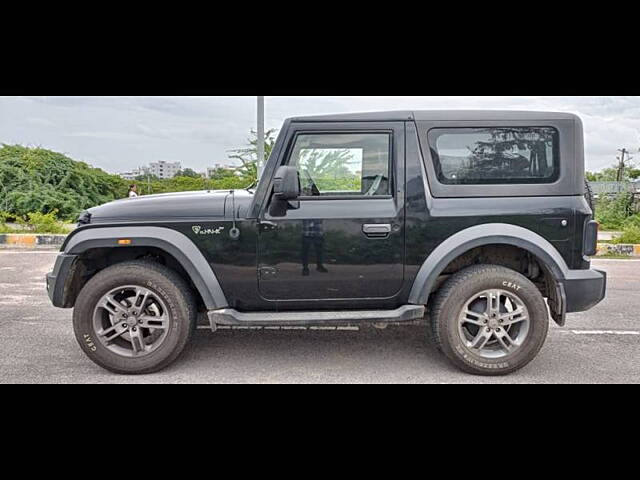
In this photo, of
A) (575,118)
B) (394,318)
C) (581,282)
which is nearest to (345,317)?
(394,318)

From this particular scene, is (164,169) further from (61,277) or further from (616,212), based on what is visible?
(616,212)

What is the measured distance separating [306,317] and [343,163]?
1.29 meters

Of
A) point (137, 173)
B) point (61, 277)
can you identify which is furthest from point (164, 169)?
point (61, 277)

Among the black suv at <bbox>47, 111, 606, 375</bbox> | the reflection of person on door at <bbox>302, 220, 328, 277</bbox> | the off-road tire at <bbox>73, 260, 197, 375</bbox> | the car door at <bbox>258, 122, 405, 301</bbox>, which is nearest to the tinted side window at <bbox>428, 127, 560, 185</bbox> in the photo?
the black suv at <bbox>47, 111, 606, 375</bbox>

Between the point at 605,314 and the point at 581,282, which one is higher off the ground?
the point at 581,282

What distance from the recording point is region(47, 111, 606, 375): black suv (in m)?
3.50

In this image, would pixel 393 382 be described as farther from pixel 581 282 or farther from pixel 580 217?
pixel 580 217

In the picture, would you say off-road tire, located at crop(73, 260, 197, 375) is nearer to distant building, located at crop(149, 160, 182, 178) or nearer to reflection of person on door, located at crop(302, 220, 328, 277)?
reflection of person on door, located at crop(302, 220, 328, 277)

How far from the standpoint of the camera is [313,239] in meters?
3.50

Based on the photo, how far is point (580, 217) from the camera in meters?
3.54

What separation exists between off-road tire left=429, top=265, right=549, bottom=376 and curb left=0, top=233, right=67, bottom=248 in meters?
9.48

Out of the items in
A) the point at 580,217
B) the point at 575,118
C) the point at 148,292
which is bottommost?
the point at 148,292

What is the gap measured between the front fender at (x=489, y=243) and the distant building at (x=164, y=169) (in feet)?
36.1
